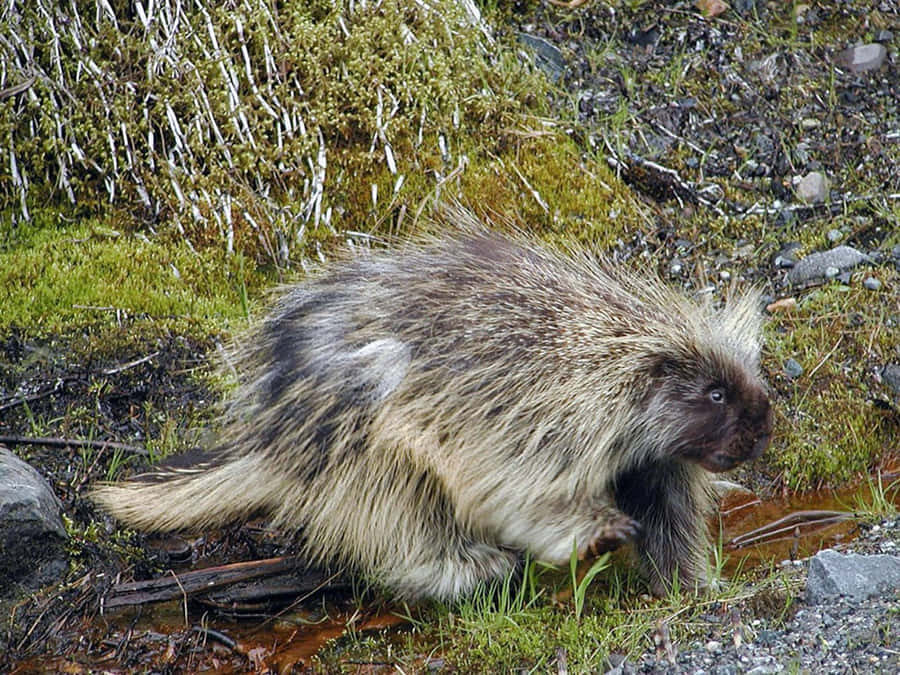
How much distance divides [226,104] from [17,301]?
1260 millimetres

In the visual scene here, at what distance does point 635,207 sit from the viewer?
5762 millimetres

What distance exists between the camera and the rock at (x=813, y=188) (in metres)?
5.84

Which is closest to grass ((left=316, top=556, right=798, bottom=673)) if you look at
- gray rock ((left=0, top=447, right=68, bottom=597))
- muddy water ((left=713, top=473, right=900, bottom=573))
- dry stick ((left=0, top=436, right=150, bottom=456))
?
muddy water ((left=713, top=473, right=900, bottom=573))

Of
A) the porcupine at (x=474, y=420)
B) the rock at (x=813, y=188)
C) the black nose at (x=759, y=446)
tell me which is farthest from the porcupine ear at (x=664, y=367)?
the rock at (x=813, y=188)

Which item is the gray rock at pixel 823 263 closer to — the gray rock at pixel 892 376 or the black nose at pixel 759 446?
the gray rock at pixel 892 376

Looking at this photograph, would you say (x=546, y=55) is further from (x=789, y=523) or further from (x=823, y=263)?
(x=789, y=523)

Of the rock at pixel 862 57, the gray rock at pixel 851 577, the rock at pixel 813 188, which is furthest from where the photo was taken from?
the rock at pixel 862 57

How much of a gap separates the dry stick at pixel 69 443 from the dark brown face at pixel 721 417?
2.01 metres

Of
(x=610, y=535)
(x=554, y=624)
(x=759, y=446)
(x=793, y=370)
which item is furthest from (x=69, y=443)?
(x=793, y=370)

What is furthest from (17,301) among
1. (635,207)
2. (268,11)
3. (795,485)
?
(795,485)

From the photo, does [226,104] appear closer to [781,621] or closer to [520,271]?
[520,271]

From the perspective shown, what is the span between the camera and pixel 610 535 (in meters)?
3.65

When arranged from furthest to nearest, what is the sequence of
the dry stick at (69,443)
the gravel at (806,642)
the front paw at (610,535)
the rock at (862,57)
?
the rock at (862,57)
the dry stick at (69,443)
the front paw at (610,535)
the gravel at (806,642)

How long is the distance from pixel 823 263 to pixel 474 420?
2456 mm
